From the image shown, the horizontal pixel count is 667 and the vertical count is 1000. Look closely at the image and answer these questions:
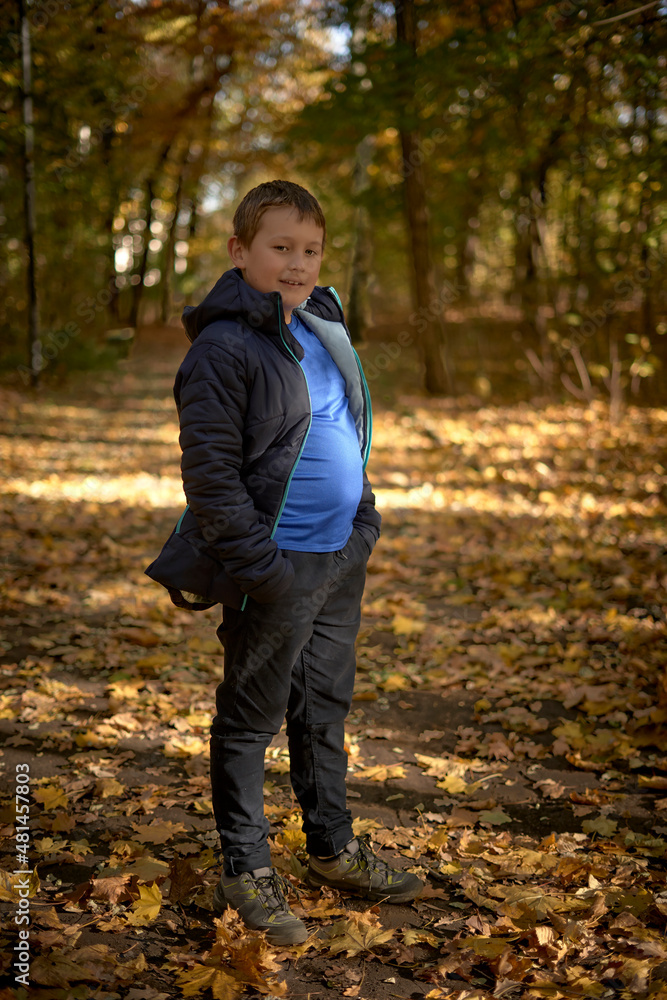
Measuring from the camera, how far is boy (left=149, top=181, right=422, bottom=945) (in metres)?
2.19

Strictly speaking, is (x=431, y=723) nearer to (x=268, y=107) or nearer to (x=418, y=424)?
(x=418, y=424)

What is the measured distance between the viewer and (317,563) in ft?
7.97

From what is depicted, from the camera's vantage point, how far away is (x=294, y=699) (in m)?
2.58

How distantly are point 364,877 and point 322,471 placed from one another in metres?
1.39

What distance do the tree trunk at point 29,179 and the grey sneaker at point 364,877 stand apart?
12.4 metres

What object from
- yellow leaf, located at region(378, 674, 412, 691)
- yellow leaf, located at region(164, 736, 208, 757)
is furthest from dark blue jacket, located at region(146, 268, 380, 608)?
yellow leaf, located at region(378, 674, 412, 691)

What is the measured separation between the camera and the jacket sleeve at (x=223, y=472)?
216cm

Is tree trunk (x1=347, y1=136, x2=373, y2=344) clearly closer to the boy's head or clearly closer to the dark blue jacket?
the boy's head

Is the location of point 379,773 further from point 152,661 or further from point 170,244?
point 170,244

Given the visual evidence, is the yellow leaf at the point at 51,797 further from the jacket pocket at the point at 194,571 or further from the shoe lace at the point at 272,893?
the jacket pocket at the point at 194,571
